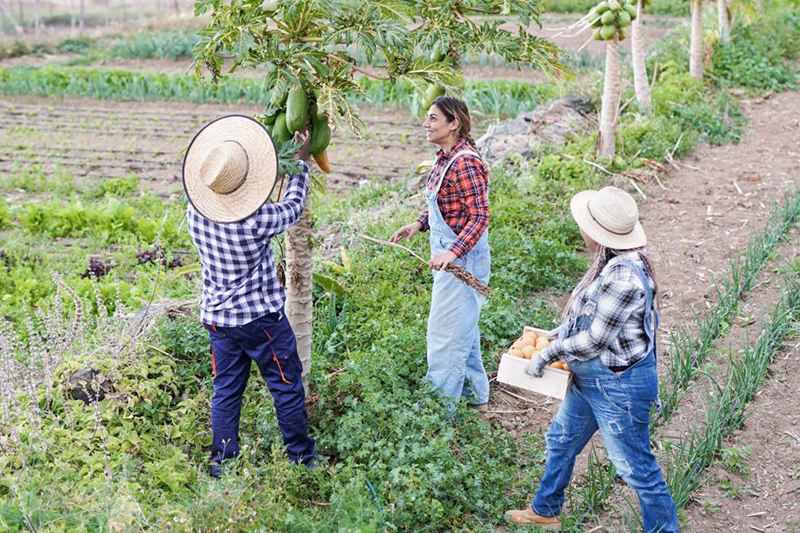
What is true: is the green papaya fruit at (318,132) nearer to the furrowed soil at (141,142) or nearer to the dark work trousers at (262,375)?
the dark work trousers at (262,375)

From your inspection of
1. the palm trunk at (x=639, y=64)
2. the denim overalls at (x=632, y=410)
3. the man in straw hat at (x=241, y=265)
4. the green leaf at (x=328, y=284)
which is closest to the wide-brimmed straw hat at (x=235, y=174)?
the man in straw hat at (x=241, y=265)

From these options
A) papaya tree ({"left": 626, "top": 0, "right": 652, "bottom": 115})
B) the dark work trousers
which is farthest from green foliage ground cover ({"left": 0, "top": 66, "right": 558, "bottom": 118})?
the dark work trousers

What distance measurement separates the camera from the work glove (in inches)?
133

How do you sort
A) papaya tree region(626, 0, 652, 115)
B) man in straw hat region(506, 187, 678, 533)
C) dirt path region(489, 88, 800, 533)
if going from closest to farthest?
man in straw hat region(506, 187, 678, 533), dirt path region(489, 88, 800, 533), papaya tree region(626, 0, 652, 115)

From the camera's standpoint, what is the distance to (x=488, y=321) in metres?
5.17

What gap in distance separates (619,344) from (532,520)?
1067 mm

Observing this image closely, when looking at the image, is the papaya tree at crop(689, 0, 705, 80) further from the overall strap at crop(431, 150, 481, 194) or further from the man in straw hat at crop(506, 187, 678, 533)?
the man in straw hat at crop(506, 187, 678, 533)

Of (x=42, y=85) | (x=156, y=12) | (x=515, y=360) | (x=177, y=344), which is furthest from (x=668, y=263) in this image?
(x=156, y=12)

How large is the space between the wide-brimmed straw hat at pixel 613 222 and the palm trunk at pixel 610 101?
5053 mm

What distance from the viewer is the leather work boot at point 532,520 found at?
3627mm

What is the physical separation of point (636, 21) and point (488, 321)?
547cm

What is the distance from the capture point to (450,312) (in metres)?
4.13

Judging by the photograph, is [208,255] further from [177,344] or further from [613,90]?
[613,90]

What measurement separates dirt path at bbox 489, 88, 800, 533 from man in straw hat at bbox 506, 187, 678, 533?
0.84 meters
